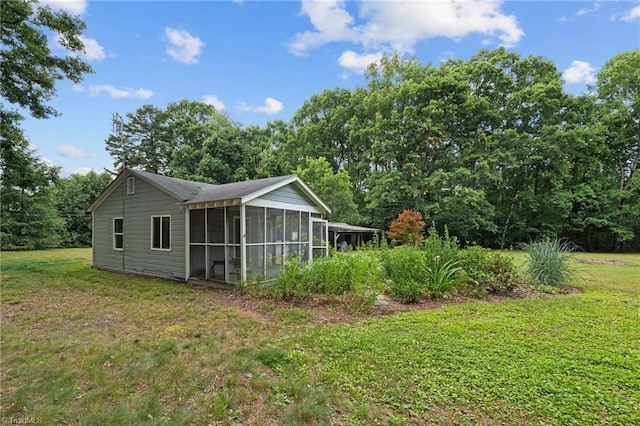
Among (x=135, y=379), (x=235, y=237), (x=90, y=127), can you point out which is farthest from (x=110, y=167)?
(x=135, y=379)

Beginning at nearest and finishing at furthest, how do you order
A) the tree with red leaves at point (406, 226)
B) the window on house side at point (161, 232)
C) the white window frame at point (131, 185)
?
1. the window on house side at point (161, 232)
2. the white window frame at point (131, 185)
3. the tree with red leaves at point (406, 226)

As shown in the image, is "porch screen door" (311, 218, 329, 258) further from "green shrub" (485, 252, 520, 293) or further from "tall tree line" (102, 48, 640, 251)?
"tall tree line" (102, 48, 640, 251)

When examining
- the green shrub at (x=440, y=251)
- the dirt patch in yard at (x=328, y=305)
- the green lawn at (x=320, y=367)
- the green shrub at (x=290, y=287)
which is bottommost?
the dirt patch in yard at (x=328, y=305)

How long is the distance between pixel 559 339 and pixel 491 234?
24.2 m

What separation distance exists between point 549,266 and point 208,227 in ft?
29.8

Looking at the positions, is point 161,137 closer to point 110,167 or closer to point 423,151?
point 110,167

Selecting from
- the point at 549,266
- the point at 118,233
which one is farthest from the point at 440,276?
the point at 118,233

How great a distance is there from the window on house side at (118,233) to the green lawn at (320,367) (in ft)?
17.8

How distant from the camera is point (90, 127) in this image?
37.9ft

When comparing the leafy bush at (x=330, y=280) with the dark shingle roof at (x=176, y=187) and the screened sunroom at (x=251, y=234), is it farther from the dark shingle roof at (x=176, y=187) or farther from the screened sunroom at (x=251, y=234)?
the dark shingle roof at (x=176, y=187)

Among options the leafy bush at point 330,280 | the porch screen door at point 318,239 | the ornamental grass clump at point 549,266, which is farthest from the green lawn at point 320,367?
the porch screen door at point 318,239

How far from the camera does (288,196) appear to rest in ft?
30.5

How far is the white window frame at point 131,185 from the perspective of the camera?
33.8ft

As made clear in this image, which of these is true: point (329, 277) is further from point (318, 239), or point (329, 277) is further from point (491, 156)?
point (491, 156)
